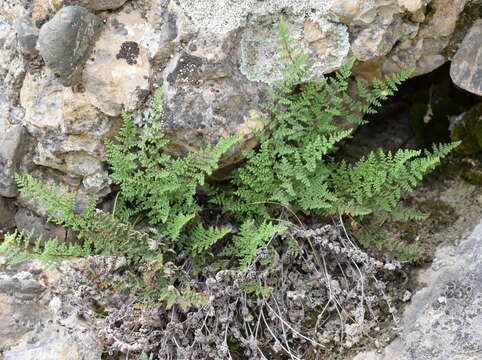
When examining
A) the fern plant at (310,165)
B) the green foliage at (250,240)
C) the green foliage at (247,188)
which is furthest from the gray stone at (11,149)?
the green foliage at (250,240)

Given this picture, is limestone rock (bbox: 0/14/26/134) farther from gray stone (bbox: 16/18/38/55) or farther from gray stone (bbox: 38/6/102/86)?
gray stone (bbox: 38/6/102/86)

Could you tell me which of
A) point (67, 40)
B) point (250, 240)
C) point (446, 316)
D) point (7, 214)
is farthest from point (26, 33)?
point (446, 316)

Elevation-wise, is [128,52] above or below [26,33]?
above

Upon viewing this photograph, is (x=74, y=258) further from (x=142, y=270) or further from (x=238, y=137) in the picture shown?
(x=238, y=137)

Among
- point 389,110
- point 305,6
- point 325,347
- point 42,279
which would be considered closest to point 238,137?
point 305,6

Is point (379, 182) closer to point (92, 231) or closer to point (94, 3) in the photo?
point (92, 231)

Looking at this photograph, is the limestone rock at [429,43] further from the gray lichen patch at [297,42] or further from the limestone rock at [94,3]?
the limestone rock at [94,3]

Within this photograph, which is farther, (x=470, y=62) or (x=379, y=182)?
(x=470, y=62)
